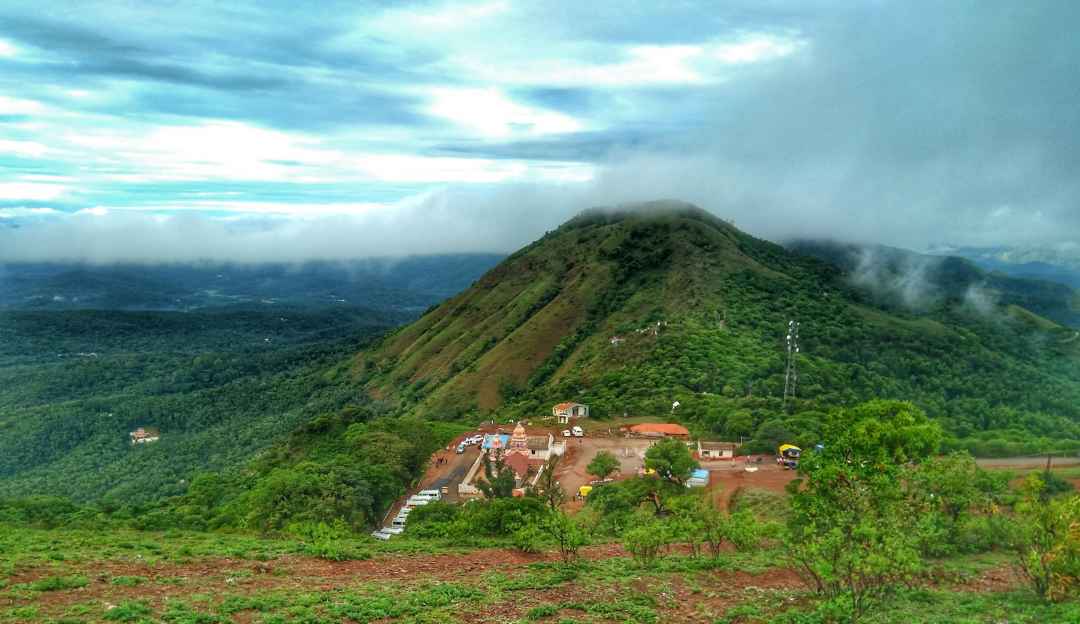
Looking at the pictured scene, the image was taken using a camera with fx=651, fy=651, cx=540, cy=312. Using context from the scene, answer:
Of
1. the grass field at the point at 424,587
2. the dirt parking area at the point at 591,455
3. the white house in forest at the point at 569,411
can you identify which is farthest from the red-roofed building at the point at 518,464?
the grass field at the point at 424,587

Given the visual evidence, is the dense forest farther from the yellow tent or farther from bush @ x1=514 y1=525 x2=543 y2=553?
the yellow tent

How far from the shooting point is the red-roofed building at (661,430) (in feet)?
178

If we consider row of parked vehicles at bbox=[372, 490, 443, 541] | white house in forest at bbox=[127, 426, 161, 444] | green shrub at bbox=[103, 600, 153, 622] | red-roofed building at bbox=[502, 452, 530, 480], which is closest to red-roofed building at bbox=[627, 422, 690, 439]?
red-roofed building at bbox=[502, 452, 530, 480]

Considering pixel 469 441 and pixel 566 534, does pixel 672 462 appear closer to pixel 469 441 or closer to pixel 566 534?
pixel 566 534

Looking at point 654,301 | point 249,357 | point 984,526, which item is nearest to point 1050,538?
point 984,526

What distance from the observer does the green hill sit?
63.4 m

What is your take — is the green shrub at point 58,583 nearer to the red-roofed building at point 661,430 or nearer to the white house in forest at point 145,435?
the red-roofed building at point 661,430

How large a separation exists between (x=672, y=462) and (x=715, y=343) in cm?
3856

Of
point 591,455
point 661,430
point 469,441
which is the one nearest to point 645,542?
point 591,455

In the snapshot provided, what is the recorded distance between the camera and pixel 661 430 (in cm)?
5469

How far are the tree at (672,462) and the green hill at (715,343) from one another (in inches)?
592

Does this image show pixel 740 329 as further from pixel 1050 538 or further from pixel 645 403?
pixel 1050 538

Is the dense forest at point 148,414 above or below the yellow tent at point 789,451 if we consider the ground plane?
below

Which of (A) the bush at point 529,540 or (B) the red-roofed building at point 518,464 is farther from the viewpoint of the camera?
(B) the red-roofed building at point 518,464
